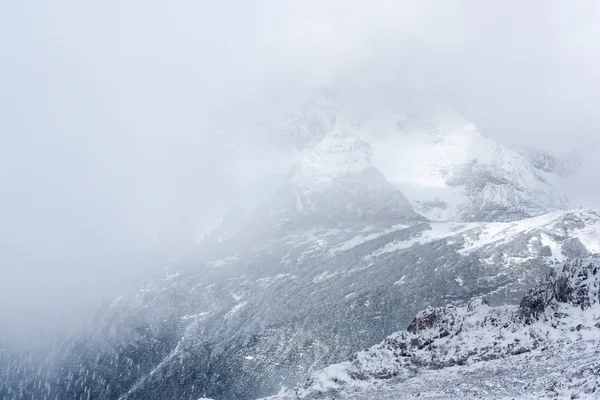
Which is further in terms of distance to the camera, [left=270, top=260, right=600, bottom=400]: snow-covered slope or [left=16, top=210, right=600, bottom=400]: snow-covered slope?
[left=16, top=210, right=600, bottom=400]: snow-covered slope

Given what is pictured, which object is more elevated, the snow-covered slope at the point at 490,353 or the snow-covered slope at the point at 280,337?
the snow-covered slope at the point at 490,353

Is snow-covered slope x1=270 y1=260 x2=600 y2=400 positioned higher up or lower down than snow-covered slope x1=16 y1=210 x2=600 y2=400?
higher up

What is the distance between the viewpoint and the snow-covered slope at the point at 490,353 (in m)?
30.6

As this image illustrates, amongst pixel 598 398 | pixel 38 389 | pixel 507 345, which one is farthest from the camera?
pixel 38 389

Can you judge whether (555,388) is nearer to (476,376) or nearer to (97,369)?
(476,376)

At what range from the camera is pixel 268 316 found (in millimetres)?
190500

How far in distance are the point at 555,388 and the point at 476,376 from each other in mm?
7387

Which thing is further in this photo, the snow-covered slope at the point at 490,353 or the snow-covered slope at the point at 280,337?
the snow-covered slope at the point at 280,337

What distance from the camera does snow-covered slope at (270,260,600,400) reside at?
1205 inches

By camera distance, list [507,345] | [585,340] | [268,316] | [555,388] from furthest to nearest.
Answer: [268,316], [507,345], [585,340], [555,388]

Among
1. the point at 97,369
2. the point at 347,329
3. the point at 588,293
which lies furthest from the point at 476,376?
the point at 97,369

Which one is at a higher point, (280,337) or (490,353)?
(490,353)

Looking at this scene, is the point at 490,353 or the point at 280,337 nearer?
the point at 490,353

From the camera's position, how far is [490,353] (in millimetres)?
37000
